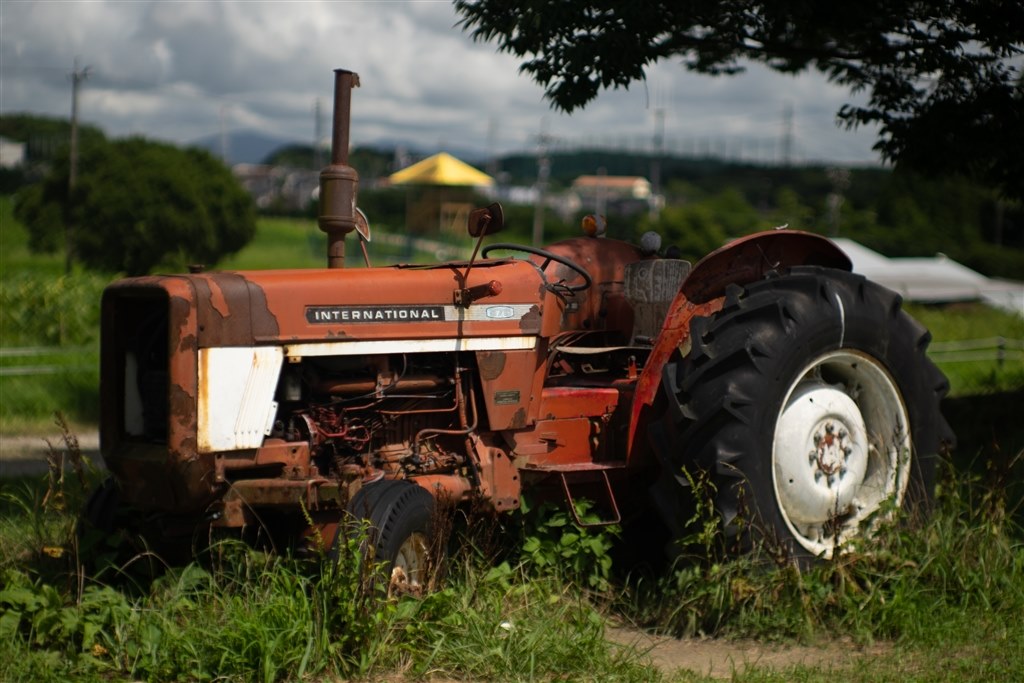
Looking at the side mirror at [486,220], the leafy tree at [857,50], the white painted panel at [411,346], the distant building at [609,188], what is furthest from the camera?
the distant building at [609,188]

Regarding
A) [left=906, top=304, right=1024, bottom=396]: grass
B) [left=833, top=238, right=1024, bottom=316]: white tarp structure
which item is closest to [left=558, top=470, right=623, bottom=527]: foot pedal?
[left=906, top=304, right=1024, bottom=396]: grass

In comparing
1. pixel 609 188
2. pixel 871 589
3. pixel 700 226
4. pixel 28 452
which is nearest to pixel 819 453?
pixel 871 589

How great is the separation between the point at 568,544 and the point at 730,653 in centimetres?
92

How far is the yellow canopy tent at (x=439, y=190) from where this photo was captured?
116 ft

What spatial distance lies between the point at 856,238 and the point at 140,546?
48386mm

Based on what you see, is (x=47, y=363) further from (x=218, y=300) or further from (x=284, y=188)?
(x=284, y=188)

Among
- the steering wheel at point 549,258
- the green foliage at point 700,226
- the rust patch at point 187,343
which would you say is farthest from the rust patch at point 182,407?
the green foliage at point 700,226

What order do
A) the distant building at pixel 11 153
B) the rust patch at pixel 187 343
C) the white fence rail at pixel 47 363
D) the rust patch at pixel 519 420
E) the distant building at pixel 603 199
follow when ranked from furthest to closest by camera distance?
the distant building at pixel 603 199 → the distant building at pixel 11 153 → the white fence rail at pixel 47 363 → the rust patch at pixel 519 420 → the rust patch at pixel 187 343

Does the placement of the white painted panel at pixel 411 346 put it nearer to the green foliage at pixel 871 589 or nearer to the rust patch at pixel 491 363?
the rust patch at pixel 491 363

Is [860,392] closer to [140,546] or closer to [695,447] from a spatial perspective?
[695,447]

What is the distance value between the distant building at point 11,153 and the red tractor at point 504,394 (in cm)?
1123

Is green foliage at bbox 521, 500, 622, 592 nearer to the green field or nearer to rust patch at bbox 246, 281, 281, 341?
rust patch at bbox 246, 281, 281, 341

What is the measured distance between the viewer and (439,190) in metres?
41.4

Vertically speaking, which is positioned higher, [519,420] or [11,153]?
[11,153]
